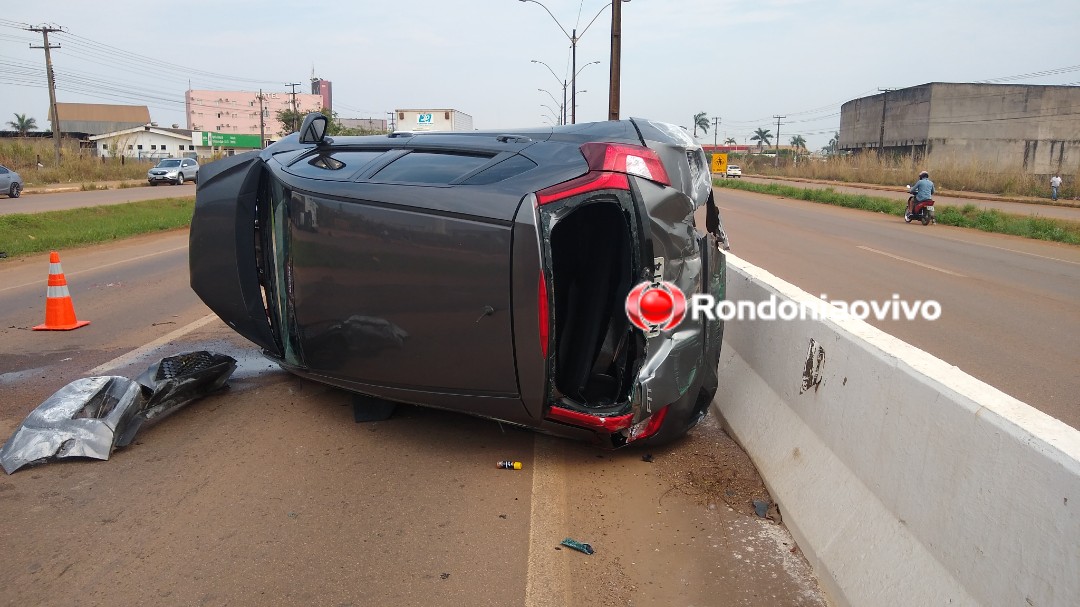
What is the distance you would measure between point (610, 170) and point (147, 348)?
5.29 meters

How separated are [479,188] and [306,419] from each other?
222 cm

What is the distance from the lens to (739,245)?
677 inches

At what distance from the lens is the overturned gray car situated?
4152 millimetres

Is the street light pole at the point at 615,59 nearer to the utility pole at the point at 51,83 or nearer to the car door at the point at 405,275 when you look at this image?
the car door at the point at 405,275

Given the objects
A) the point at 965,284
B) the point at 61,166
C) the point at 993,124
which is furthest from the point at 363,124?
the point at 965,284

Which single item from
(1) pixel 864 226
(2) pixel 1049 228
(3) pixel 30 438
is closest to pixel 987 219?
(2) pixel 1049 228

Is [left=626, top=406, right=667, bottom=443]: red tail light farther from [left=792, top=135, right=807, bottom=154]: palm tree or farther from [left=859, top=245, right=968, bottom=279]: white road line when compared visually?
[left=792, top=135, right=807, bottom=154]: palm tree

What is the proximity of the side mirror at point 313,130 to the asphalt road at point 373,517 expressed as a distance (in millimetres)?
1853

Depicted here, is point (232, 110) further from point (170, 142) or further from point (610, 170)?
point (610, 170)

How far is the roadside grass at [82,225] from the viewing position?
16.9 m

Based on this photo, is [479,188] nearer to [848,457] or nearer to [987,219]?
[848,457]

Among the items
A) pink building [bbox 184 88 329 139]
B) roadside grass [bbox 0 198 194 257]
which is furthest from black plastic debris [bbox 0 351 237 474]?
pink building [bbox 184 88 329 139]

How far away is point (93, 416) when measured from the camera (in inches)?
192

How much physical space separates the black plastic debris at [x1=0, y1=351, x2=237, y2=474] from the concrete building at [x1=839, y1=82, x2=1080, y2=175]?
60.6 m
